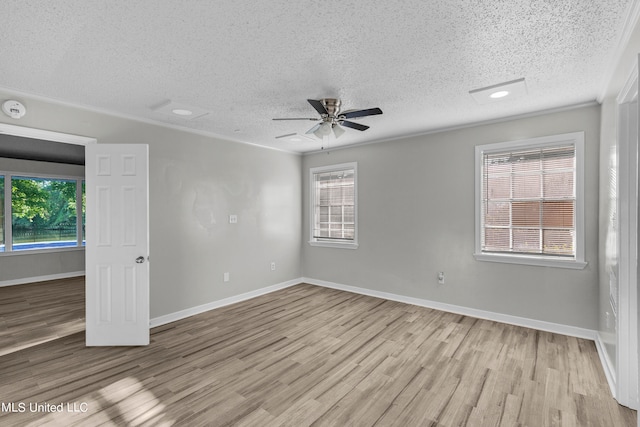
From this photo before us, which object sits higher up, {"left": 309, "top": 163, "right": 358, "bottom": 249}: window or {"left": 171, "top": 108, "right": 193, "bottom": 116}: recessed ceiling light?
{"left": 171, "top": 108, "right": 193, "bottom": 116}: recessed ceiling light

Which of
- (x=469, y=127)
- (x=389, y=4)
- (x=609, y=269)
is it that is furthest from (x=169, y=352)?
(x=469, y=127)

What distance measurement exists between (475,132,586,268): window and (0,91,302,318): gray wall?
3194 millimetres

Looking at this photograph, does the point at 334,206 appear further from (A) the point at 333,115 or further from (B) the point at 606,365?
(B) the point at 606,365

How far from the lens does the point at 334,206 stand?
563 centimetres

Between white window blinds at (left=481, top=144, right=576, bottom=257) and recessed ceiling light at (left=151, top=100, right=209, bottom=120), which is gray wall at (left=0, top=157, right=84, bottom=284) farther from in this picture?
white window blinds at (left=481, top=144, right=576, bottom=257)

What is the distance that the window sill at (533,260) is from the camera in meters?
3.36

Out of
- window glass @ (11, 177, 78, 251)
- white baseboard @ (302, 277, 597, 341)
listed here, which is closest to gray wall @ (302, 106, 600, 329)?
white baseboard @ (302, 277, 597, 341)

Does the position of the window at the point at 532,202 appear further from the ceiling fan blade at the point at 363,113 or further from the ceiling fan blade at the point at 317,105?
the ceiling fan blade at the point at 317,105

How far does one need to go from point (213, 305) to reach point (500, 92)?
4352 mm

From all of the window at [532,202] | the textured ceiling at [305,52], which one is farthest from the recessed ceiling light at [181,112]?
the window at [532,202]

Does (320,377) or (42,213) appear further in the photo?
(42,213)

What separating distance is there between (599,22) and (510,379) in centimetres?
262

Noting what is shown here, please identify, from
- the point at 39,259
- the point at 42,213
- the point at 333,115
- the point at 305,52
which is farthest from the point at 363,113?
the point at 42,213

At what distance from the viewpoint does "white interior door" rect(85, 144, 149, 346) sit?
10.7 feet
